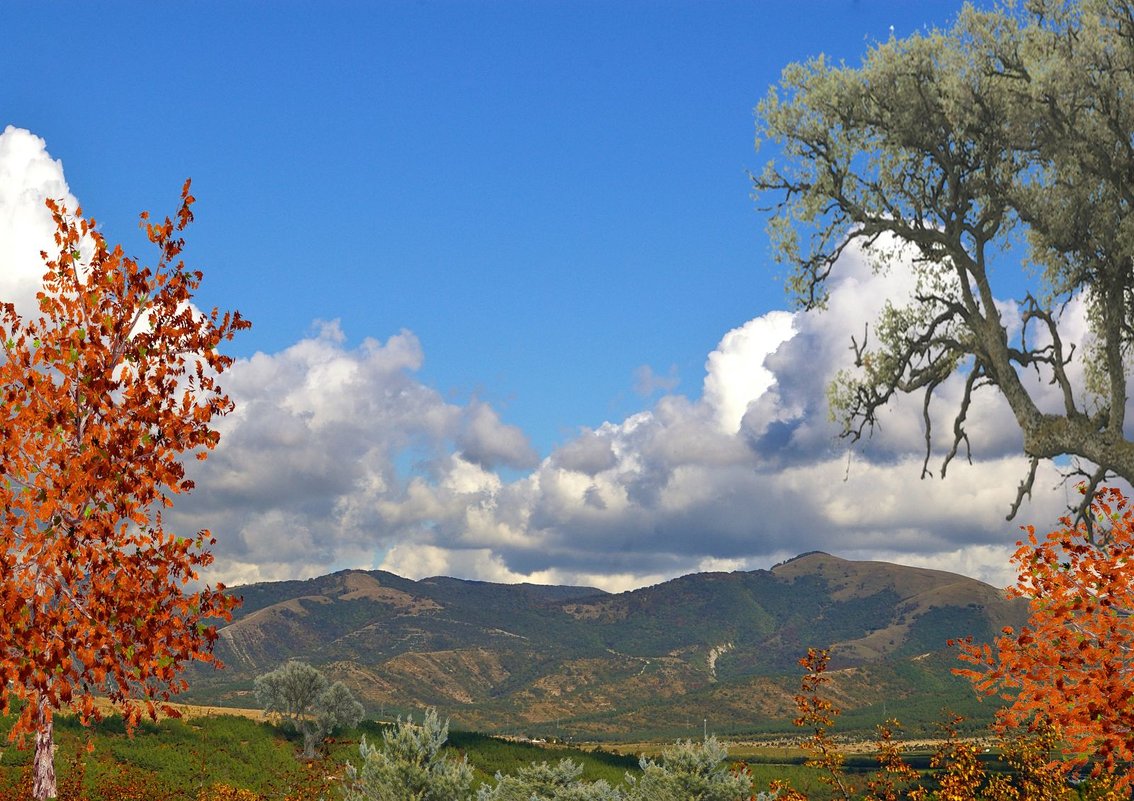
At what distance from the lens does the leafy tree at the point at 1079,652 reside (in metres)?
9.68

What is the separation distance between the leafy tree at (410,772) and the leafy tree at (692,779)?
4.71 m

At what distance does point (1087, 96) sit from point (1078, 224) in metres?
A: 3.35

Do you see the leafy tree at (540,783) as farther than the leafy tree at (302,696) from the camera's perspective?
No

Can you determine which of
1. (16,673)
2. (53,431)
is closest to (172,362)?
(53,431)

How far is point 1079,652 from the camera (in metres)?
10.1

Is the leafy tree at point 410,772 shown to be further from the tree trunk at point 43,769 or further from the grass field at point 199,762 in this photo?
the tree trunk at point 43,769

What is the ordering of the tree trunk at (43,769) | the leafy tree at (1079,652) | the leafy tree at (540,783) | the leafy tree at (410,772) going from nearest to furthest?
the leafy tree at (1079,652) < the tree trunk at (43,769) < the leafy tree at (410,772) < the leafy tree at (540,783)

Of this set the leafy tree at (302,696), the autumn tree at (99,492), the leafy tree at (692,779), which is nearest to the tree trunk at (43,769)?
the autumn tree at (99,492)

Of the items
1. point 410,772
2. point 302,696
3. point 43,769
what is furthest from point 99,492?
point 302,696

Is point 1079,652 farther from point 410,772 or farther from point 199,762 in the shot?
→ point 199,762

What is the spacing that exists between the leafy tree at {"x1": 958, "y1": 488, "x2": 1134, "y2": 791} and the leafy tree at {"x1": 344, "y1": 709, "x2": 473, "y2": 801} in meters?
17.4

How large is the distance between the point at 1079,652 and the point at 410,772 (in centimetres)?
1914

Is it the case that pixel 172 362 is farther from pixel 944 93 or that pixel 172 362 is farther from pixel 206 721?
pixel 206 721

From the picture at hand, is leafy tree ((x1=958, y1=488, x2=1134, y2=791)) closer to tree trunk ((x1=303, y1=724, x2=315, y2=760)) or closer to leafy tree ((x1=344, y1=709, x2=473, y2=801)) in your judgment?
leafy tree ((x1=344, y1=709, x2=473, y2=801))
